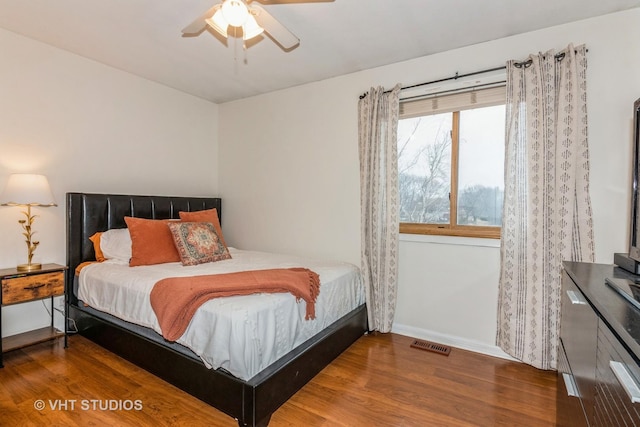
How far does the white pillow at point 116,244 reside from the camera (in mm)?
2877

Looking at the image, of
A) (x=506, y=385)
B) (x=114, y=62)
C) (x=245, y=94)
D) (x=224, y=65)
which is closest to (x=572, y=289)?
(x=506, y=385)

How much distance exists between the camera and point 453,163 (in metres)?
2.86

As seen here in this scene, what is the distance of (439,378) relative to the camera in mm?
2273

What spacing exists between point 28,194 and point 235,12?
81.9 inches

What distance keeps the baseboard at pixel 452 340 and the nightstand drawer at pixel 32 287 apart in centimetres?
287

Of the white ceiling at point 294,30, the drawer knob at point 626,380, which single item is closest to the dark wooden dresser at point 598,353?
the drawer knob at point 626,380

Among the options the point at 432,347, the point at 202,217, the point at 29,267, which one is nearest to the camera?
the point at 29,267

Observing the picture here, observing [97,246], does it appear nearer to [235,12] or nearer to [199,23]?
[199,23]

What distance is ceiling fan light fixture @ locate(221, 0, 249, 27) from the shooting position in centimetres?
172

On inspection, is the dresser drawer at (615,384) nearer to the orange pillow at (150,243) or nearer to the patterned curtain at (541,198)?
the patterned curtain at (541,198)

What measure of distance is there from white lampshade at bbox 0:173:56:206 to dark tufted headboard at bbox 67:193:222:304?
0.38 metres

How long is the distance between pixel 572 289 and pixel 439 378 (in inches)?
43.8

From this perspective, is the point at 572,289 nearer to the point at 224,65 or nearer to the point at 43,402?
the point at 43,402
